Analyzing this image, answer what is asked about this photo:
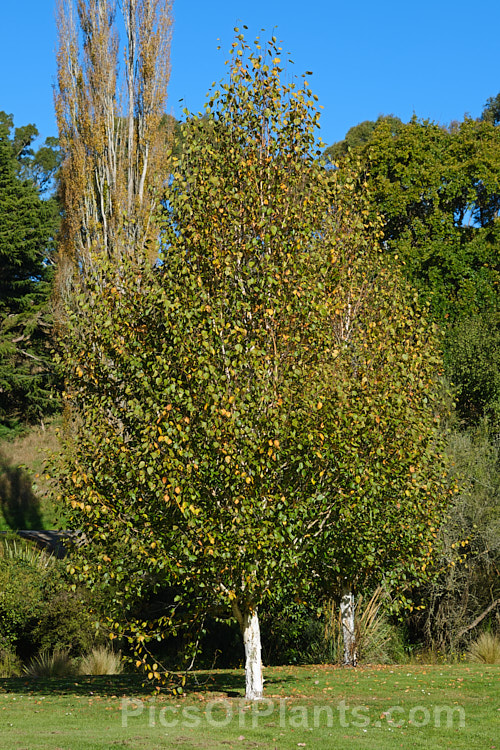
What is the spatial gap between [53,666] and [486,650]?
9928 mm

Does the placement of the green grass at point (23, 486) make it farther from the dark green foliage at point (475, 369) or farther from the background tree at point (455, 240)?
the dark green foliage at point (475, 369)

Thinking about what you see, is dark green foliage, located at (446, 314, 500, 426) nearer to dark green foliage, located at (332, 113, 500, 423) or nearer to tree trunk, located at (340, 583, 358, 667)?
dark green foliage, located at (332, 113, 500, 423)

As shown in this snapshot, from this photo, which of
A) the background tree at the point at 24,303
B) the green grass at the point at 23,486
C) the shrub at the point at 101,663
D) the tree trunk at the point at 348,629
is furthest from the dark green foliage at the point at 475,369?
the background tree at the point at 24,303

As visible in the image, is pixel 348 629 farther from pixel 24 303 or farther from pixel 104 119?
pixel 24 303

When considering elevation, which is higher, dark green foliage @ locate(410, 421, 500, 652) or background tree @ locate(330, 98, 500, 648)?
background tree @ locate(330, 98, 500, 648)

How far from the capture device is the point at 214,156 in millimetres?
10977

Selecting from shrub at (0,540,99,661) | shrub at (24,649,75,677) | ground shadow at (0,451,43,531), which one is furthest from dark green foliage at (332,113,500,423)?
ground shadow at (0,451,43,531)

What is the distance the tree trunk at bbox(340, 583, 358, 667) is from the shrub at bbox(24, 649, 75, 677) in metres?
6.34

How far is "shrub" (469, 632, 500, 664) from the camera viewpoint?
1769 centimetres

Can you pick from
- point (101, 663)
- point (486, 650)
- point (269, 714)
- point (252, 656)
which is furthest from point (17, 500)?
point (269, 714)

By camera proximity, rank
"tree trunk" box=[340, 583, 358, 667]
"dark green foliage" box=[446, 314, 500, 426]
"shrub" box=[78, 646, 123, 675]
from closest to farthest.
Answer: "tree trunk" box=[340, 583, 358, 667] → "shrub" box=[78, 646, 123, 675] → "dark green foliage" box=[446, 314, 500, 426]

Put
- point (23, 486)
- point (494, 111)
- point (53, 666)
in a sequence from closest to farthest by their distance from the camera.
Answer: point (53, 666) → point (23, 486) → point (494, 111)

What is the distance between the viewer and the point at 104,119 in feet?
88.1

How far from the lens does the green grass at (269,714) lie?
8477 millimetres
